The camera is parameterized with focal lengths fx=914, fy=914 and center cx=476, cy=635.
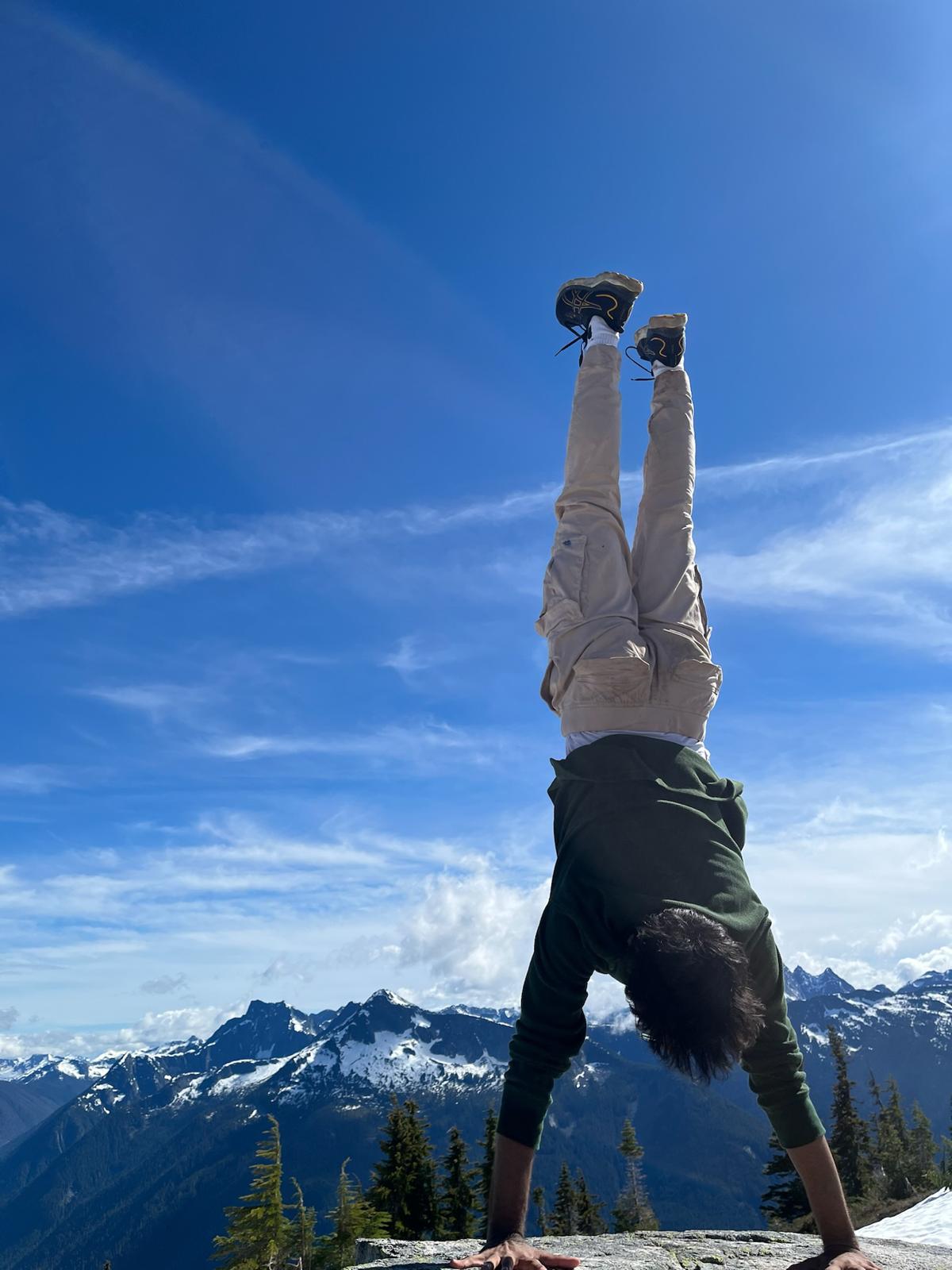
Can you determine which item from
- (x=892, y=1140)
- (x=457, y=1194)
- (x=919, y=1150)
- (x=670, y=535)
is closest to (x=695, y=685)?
(x=670, y=535)

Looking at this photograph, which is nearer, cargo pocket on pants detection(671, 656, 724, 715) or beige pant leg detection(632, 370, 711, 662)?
cargo pocket on pants detection(671, 656, 724, 715)

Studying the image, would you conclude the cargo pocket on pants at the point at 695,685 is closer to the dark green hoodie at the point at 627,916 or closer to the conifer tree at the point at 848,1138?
the dark green hoodie at the point at 627,916

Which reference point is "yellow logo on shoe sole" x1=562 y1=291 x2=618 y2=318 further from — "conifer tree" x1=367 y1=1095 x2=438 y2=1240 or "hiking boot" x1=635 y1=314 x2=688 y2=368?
"conifer tree" x1=367 y1=1095 x2=438 y2=1240

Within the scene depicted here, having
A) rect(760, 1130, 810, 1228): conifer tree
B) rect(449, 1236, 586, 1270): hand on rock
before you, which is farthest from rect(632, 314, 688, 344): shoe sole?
rect(760, 1130, 810, 1228): conifer tree

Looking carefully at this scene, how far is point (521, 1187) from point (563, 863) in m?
1.56

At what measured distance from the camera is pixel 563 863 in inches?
188

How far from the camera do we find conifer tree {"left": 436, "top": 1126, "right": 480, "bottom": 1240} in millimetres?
44469

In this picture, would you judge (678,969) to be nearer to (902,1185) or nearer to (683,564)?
(683,564)

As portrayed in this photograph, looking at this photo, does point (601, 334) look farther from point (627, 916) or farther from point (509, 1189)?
point (509, 1189)

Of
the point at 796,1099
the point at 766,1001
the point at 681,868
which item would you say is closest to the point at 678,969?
the point at 681,868

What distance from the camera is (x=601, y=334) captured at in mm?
6031

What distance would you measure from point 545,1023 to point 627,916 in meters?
0.82

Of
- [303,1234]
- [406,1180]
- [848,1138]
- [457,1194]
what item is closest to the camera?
[303,1234]

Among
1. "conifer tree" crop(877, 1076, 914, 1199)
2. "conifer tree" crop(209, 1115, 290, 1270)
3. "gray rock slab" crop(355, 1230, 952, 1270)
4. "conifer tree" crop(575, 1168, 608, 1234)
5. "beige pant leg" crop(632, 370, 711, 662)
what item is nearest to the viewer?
"gray rock slab" crop(355, 1230, 952, 1270)
